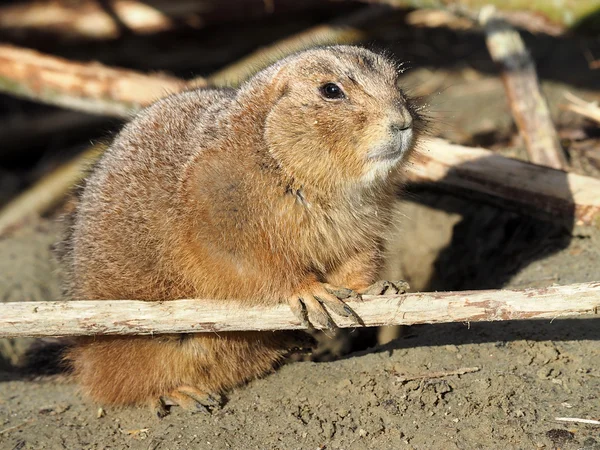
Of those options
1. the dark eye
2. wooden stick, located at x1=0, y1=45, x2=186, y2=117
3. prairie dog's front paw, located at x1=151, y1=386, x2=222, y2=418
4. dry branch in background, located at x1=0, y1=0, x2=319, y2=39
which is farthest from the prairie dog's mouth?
dry branch in background, located at x1=0, y1=0, x2=319, y2=39

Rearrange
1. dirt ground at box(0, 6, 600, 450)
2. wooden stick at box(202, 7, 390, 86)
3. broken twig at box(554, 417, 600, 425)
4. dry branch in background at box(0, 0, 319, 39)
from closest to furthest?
1. broken twig at box(554, 417, 600, 425)
2. dirt ground at box(0, 6, 600, 450)
3. wooden stick at box(202, 7, 390, 86)
4. dry branch in background at box(0, 0, 319, 39)

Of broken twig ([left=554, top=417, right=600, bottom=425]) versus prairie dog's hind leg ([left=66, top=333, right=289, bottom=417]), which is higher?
broken twig ([left=554, top=417, right=600, bottom=425])

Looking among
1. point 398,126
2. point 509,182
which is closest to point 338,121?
point 398,126

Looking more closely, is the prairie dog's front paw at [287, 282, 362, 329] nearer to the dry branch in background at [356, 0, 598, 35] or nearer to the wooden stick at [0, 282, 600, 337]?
the wooden stick at [0, 282, 600, 337]

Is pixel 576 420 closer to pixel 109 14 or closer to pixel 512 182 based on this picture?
pixel 512 182

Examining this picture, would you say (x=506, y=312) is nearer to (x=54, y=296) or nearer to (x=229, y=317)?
(x=229, y=317)

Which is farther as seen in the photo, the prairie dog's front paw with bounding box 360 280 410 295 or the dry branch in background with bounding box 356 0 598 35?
the dry branch in background with bounding box 356 0 598 35

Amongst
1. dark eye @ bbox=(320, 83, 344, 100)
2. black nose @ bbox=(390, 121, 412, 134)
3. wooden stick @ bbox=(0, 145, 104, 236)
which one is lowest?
wooden stick @ bbox=(0, 145, 104, 236)

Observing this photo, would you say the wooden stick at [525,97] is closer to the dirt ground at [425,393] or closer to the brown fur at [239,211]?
the dirt ground at [425,393]

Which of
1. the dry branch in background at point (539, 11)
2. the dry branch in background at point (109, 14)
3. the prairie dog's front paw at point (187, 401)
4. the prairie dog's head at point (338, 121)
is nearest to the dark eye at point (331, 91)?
the prairie dog's head at point (338, 121)
